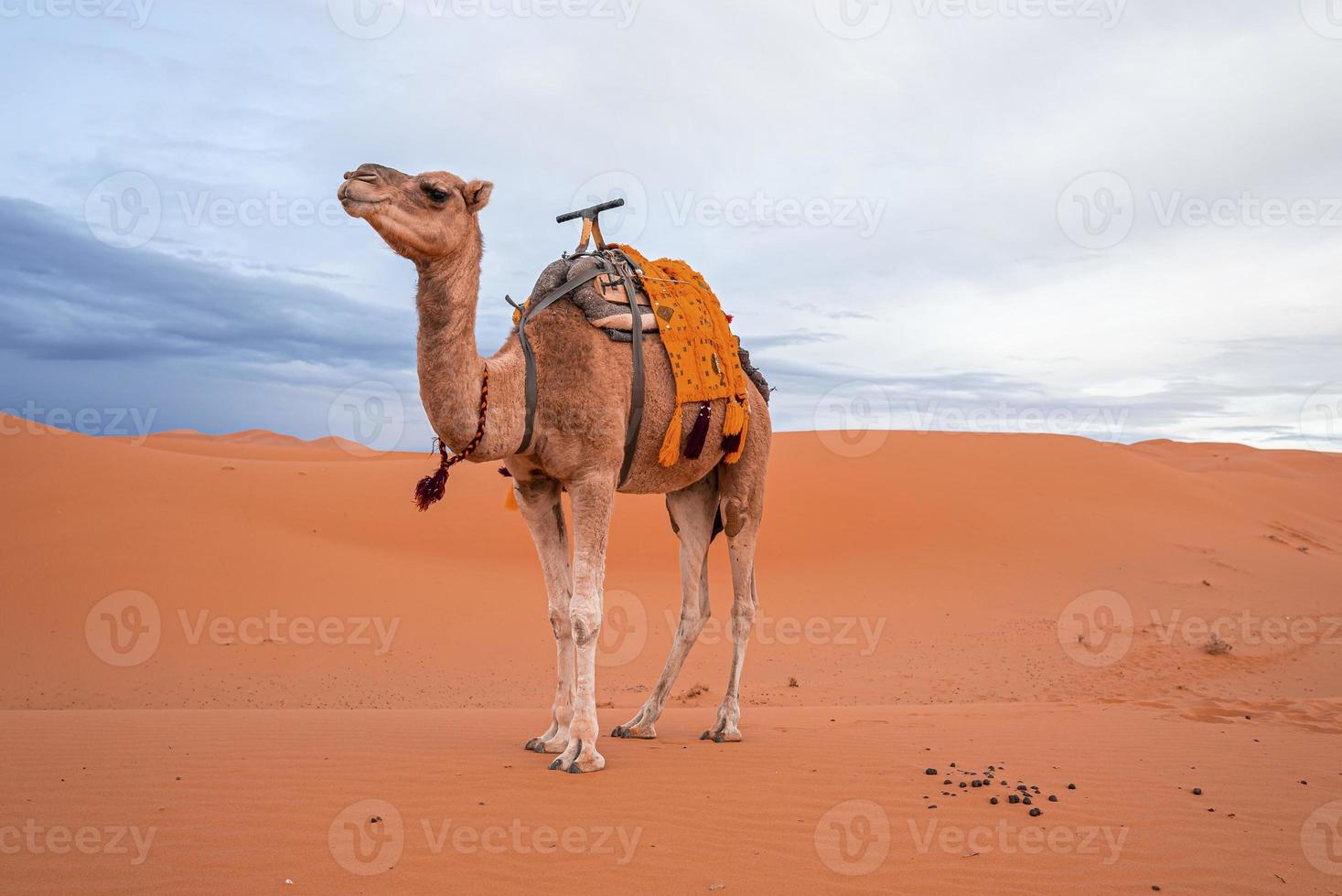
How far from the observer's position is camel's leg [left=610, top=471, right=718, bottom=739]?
22.9 ft

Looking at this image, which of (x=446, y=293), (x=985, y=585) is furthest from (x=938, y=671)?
(x=446, y=293)

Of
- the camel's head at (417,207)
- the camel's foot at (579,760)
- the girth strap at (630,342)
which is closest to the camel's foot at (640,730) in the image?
the camel's foot at (579,760)

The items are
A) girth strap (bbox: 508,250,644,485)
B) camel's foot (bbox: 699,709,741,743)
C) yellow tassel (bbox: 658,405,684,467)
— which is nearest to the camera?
girth strap (bbox: 508,250,644,485)

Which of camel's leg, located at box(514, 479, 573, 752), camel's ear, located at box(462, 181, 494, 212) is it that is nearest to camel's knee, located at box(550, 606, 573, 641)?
camel's leg, located at box(514, 479, 573, 752)

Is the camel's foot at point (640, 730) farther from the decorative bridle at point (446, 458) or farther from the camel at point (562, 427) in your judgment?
the decorative bridle at point (446, 458)

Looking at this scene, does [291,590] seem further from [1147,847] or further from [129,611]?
[1147,847]

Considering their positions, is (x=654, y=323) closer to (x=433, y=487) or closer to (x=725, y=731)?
(x=433, y=487)

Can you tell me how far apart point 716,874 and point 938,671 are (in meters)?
9.42

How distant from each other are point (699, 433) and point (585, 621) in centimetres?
171

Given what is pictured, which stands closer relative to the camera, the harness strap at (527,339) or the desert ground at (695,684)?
the desert ground at (695,684)

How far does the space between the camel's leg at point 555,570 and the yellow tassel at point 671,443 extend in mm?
777

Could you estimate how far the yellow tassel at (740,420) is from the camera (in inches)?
266

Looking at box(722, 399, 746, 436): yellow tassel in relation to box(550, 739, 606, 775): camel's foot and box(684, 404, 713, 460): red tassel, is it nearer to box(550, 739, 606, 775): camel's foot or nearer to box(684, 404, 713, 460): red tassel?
box(684, 404, 713, 460): red tassel

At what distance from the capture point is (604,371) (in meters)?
5.86
